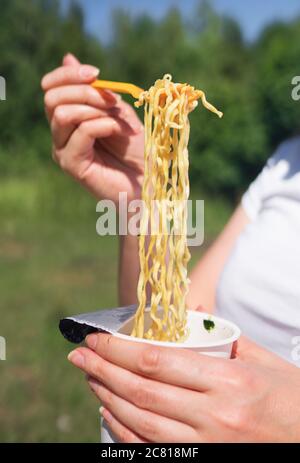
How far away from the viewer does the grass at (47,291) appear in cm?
242

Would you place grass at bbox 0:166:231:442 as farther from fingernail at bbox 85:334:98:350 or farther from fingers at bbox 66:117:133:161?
fingernail at bbox 85:334:98:350

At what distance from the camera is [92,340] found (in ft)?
2.22

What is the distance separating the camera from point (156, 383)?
621 millimetres

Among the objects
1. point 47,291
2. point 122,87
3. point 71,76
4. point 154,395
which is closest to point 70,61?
point 71,76

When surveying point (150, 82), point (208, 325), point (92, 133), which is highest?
point (150, 82)

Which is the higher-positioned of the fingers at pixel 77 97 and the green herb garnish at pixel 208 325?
the fingers at pixel 77 97

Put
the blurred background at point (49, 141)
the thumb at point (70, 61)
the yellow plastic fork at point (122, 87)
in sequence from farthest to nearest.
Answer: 1. the blurred background at point (49, 141)
2. the thumb at point (70, 61)
3. the yellow plastic fork at point (122, 87)

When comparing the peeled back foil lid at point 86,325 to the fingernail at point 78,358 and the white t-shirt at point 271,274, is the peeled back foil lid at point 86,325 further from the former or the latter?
the white t-shirt at point 271,274

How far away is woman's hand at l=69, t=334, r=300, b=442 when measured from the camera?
0.61 meters

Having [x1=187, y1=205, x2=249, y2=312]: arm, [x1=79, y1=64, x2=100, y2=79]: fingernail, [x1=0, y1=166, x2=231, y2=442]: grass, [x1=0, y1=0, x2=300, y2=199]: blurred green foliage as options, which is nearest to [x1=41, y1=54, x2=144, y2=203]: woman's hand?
[x1=79, y1=64, x2=100, y2=79]: fingernail

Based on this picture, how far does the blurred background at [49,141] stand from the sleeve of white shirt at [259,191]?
2.18 metres

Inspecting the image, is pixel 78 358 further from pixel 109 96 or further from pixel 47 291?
pixel 47 291

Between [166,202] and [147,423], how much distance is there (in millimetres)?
274

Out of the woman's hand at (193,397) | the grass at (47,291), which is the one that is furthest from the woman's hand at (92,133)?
the grass at (47,291)
